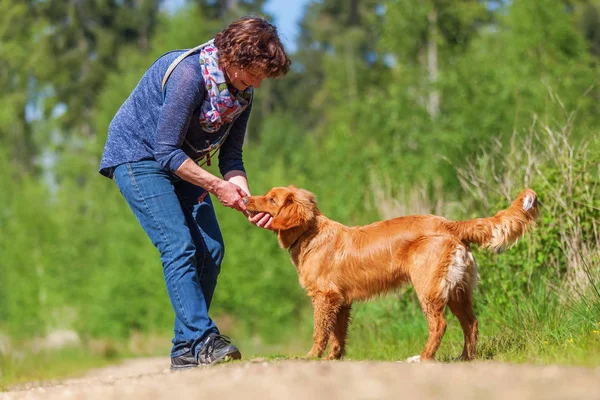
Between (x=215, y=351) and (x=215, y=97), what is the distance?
1.71 metres

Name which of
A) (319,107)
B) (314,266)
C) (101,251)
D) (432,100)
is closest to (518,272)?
(314,266)

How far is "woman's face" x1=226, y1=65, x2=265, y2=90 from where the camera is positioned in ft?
17.3

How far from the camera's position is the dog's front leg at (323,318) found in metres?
5.64

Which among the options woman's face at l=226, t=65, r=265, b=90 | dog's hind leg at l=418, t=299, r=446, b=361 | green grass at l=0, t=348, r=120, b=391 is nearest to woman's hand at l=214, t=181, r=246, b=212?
woman's face at l=226, t=65, r=265, b=90

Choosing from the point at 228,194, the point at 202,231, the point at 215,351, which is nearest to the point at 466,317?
the point at 215,351

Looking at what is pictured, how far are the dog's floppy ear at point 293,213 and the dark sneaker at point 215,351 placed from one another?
41.5 inches

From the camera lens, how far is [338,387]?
10.8ft

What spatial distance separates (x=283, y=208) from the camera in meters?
5.90

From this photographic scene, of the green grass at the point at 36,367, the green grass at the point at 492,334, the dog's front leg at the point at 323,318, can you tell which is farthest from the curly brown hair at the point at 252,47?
the green grass at the point at 36,367

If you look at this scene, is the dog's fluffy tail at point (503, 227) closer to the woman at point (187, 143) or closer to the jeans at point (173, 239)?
Result: the woman at point (187, 143)

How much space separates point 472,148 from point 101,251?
15055 mm

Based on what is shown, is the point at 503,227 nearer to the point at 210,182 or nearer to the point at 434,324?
the point at 434,324

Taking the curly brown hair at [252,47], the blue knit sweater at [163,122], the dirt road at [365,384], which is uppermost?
the curly brown hair at [252,47]

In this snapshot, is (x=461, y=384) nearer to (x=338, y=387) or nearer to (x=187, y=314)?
(x=338, y=387)
